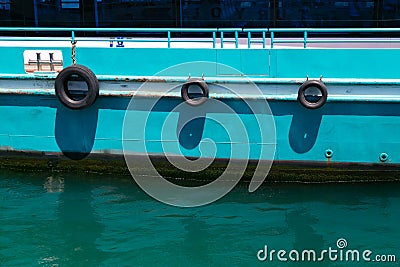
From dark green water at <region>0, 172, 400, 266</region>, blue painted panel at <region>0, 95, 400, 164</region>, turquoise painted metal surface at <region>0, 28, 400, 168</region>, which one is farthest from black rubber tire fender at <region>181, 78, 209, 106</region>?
dark green water at <region>0, 172, 400, 266</region>

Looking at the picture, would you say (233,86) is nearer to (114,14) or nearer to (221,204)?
(221,204)

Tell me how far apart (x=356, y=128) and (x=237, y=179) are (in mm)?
1665

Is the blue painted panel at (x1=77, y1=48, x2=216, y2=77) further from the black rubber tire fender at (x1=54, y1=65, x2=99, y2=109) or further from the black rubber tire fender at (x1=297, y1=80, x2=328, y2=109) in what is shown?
the black rubber tire fender at (x1=297, y1=80, x2=328, y2=109)

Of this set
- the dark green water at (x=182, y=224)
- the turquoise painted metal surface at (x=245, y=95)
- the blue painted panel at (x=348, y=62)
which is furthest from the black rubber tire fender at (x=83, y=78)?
the blue painted panel at (x=348, y=62)

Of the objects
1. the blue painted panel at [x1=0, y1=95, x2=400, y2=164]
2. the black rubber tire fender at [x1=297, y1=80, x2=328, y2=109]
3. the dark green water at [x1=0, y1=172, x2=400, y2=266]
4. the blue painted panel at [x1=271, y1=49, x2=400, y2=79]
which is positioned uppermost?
the blue painted panel at [x1=271, y1=49, x2=400, y2=79]

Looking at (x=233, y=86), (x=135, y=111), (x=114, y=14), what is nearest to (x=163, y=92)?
(x=135, y=111)

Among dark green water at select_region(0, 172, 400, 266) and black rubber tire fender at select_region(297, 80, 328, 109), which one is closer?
dark green water at select_region(0, 172, 400, 266)

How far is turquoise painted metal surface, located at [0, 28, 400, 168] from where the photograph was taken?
6.69 m

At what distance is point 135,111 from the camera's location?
7008 millimetres

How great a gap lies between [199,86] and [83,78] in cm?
147

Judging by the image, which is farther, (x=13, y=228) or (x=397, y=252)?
(x=13, y=228)

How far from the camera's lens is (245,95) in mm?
6770

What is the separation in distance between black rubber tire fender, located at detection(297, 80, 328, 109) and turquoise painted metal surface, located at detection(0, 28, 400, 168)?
0.39ft

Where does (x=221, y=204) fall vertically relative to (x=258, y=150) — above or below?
below
